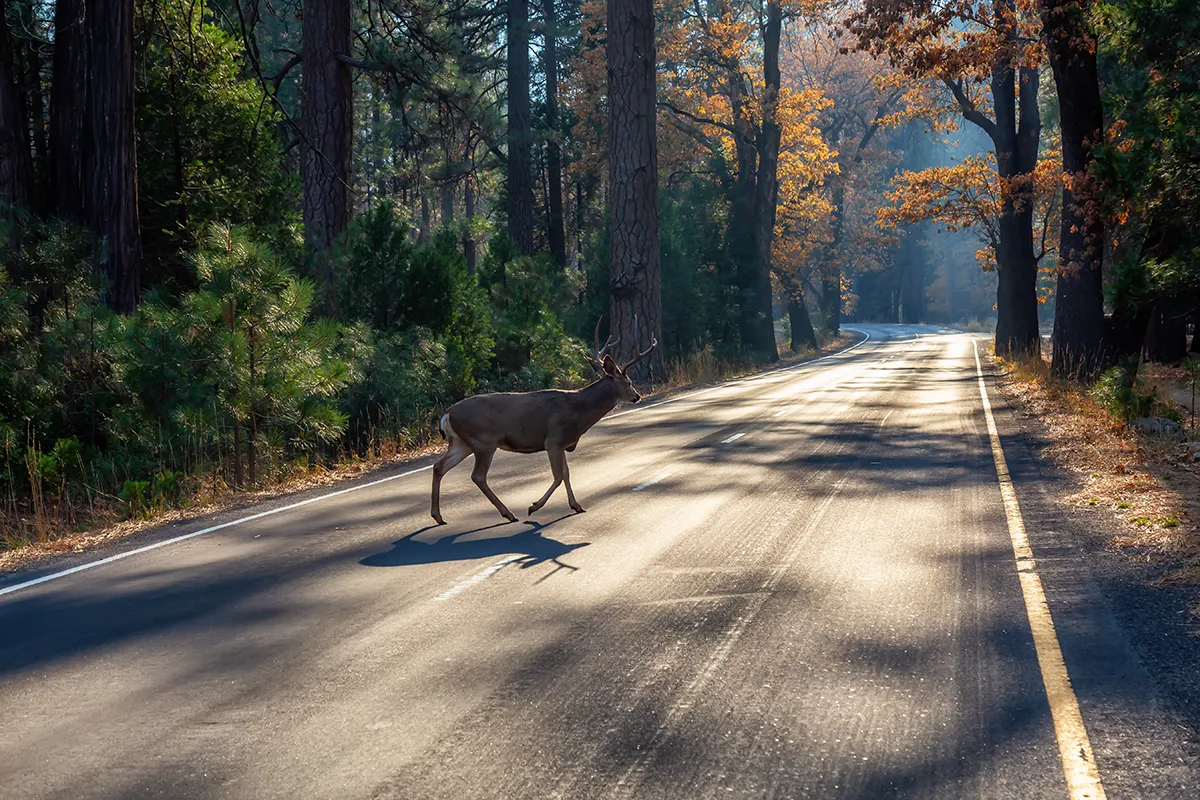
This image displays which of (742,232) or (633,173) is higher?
(633,173)

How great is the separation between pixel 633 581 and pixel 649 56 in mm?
25984

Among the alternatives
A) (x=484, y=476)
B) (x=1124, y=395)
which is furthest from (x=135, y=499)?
(x=1124, y=395)

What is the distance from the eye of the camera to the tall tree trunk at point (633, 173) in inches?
1259

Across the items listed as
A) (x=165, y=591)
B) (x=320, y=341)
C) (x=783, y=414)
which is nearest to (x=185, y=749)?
(x=165, y=591)

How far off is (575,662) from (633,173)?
2675cm

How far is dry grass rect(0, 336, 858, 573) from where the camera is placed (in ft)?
35.2

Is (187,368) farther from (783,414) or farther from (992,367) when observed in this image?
(992,367)

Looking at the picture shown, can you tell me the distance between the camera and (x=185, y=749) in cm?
531

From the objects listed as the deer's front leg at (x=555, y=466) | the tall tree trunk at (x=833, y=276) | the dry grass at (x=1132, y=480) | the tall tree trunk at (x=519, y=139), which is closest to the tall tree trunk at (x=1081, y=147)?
the dry grass at (x=1132, y=480)

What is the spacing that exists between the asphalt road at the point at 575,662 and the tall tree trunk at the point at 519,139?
89.3 ft

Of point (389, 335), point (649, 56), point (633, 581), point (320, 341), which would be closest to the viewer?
point (633, 581)

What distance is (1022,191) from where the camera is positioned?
122 ft

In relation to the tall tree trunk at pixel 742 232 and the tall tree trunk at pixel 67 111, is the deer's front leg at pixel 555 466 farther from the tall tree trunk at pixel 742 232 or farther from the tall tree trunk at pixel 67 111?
the tall tree trunk at pixel 742 232

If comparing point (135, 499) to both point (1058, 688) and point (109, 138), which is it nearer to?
point (109, 138)
